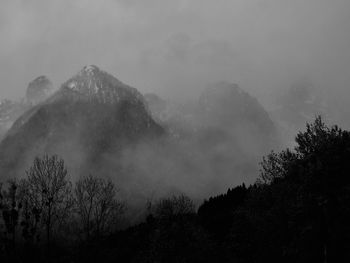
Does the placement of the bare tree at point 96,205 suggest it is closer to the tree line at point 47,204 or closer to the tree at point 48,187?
the tree line at point 47,204

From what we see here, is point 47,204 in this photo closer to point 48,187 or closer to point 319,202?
point 48,187

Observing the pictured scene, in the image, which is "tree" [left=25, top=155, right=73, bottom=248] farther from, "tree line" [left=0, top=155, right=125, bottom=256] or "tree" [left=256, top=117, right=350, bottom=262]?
"tree" [left=256, top=117, right=350, bottom=262]

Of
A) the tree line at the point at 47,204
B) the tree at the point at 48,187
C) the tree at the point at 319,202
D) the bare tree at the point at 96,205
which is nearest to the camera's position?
the tree at the point at 319,202

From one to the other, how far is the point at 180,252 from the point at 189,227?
12.1ft

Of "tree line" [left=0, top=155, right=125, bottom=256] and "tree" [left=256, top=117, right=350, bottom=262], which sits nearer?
"tree" [left=256, top=117, right=350, bottom=262]

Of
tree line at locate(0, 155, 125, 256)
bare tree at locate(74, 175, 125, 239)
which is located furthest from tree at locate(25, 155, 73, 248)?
bare tree at locate(74, 175, 125, 239)

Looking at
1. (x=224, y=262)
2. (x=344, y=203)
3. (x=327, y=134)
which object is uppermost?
(x=327, y=134)

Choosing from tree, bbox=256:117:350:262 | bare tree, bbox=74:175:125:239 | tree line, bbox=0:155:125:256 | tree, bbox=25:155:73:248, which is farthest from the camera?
bare tree, bbox=74:175:125:239

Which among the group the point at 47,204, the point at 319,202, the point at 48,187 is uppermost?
the point at 48,187

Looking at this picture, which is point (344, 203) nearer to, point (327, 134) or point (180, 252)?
point (327, 134)

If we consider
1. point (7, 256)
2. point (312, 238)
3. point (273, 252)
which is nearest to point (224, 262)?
point (273, 252)

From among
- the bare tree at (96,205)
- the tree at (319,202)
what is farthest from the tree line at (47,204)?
the tree at (319,202)

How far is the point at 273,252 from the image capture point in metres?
57.5

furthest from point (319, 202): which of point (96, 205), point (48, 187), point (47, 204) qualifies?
point (96, 205)
